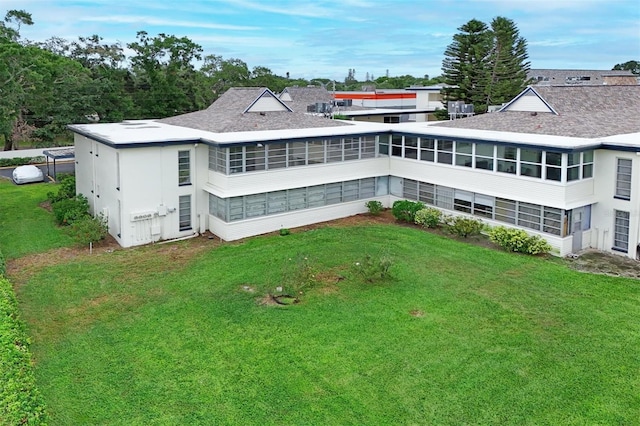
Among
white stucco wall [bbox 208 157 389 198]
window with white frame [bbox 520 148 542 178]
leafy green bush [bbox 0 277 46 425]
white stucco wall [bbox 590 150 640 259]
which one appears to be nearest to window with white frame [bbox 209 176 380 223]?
white stucco wall [bbox 208 157 389 198]

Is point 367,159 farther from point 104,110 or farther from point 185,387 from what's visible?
point 104,110

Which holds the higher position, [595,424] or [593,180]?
[593,180]

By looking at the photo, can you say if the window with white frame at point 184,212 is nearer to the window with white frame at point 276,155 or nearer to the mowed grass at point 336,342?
the mowed grass at point 336,342

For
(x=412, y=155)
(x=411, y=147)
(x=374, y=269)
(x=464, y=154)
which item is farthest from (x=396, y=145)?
(x=374, y=269)

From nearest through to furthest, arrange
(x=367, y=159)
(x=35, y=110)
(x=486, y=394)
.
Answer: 1. (x=486, y=394)
2. (x=367, y=159)
3. (x=35, y=110)

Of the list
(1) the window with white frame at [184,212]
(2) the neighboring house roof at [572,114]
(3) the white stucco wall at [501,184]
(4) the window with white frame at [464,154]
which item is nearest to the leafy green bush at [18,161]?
(1) the window with white frame at [184,212]

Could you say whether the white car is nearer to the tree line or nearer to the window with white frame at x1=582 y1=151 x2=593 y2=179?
the tree line

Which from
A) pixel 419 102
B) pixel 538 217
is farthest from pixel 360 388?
pixel 419 102

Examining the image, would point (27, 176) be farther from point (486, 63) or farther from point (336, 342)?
point (486, 63)
